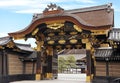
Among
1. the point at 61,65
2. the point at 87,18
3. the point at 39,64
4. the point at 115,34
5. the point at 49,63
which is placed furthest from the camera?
the point at 61,65

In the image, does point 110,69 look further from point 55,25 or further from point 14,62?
point 14,62

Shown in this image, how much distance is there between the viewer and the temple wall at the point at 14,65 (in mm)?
20250

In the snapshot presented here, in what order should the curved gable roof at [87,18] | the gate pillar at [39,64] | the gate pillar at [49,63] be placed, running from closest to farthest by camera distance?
the curved gable roof at [87,18], the gate pillar at [39,64], the gate pillar at [49,63]

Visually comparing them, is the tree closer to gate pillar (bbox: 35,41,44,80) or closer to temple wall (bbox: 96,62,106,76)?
gate pillar (bbox: 35,41,44,80)

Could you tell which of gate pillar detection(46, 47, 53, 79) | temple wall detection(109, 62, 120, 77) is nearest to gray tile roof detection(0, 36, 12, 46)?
gate pillar detection(46, 47, 53, 79)

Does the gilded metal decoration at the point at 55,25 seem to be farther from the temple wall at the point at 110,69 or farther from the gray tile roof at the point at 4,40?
the temple wall at the point at 110,69

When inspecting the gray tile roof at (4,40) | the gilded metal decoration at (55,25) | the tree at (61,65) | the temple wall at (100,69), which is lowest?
the tree at (61,65)

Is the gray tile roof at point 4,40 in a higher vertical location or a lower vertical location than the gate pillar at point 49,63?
higher

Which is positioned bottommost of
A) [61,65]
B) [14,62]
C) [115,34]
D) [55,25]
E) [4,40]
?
[61,65]

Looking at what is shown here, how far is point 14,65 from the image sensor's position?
20.8 m

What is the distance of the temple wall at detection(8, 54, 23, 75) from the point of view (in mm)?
20250

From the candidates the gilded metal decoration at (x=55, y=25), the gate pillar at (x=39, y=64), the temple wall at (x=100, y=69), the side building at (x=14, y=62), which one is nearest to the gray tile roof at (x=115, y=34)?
the temple wall at (x=100, y=69)

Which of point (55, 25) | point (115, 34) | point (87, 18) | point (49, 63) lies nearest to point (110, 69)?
point (115, 34)

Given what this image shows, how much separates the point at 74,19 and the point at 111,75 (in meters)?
4.72
